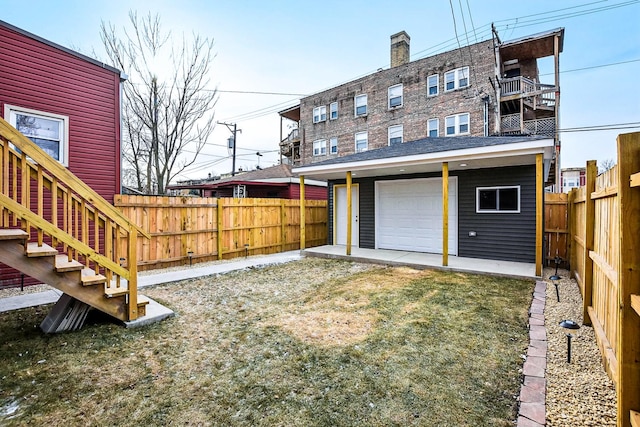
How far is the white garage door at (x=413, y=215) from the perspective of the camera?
8.44 metres

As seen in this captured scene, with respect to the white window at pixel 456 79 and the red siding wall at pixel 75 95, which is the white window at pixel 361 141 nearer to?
the white window at pixel 456 79

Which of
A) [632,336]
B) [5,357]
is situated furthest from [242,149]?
[632,336]

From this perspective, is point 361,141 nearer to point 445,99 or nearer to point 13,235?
point 445,99

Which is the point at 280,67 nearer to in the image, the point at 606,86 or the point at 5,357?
the point at 5,357

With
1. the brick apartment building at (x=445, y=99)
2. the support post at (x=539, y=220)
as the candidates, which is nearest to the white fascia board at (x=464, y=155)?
the support post at (x=539, y=220)

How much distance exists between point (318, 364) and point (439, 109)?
15.5 meters

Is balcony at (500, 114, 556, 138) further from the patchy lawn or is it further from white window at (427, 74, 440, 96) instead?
the patchy lawn

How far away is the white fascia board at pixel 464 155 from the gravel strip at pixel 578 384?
355cm

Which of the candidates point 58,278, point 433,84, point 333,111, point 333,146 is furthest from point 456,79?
point 58,278

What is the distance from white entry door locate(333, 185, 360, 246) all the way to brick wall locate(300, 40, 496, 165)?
7.82m

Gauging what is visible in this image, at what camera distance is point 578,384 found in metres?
2.39

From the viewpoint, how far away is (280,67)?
1691 centimetres

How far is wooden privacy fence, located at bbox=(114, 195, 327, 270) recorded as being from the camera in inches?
278

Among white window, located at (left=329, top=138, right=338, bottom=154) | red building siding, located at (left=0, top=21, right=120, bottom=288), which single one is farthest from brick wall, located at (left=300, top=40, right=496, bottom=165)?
red building siding, located at (left=0, top=21, right=120, bottom=288)
